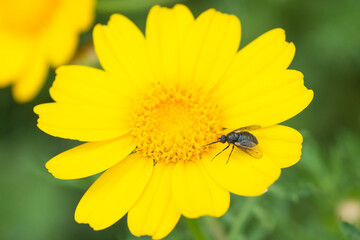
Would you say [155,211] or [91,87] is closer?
[155,211]

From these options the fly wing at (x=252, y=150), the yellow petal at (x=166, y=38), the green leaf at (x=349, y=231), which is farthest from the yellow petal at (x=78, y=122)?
the green leaf at (x=349, y=231)

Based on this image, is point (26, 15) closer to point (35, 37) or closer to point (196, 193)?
point (35, 37)

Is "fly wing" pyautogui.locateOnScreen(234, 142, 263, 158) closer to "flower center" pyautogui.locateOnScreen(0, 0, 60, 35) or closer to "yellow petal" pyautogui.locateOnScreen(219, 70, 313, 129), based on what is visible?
"yellow petal" pyautogui.locateOnScreen(219, 70, 313, 129)

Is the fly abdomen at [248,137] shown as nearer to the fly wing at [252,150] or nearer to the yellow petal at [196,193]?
the fly wing at [252,150]

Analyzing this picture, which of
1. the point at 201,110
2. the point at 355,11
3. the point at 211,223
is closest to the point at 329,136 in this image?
the point at 355,11

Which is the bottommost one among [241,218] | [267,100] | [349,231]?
[241,218]

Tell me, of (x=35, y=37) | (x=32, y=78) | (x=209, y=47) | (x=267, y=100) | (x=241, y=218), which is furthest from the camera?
(x=35, y=37)

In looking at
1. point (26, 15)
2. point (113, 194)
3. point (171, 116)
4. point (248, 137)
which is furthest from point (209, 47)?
point (26, 15)
